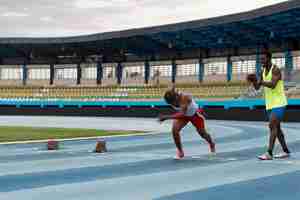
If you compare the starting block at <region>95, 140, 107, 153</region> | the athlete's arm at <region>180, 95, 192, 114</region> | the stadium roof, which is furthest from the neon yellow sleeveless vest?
the stadium roof

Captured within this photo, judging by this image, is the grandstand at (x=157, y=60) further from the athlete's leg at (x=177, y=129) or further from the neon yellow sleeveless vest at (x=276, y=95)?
the neon yellow sleeveless vest at (x=276, y=95)

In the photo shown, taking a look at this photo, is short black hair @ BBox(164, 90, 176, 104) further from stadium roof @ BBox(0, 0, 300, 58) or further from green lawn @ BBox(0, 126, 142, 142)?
stadium roof @ BBox(0, 0, 300, 58)

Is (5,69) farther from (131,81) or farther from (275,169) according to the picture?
(275,169)

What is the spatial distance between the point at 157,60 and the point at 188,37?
10.1 meters

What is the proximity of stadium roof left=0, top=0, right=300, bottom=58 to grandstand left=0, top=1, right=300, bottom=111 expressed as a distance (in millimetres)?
65

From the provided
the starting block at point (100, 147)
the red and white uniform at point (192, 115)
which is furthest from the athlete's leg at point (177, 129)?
the starting block at point (100, 147)

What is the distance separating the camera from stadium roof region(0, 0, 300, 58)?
49.0 m

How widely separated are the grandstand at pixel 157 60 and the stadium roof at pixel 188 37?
0.21 feet

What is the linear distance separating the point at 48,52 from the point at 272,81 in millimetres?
66564

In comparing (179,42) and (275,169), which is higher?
(179,42)

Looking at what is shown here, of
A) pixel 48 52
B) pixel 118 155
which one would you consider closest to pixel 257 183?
pixel 118 155

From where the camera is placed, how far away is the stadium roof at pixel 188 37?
4900cm

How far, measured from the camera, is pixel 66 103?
64188 millimetres

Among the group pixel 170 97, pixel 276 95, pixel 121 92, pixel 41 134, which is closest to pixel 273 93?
pixel 276 95
